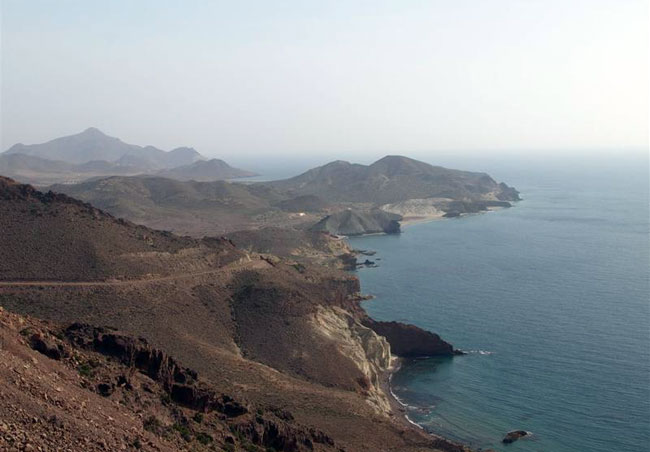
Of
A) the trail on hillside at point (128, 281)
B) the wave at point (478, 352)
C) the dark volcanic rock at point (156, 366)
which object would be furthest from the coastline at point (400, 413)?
the trail on hillside at point (128, 281)

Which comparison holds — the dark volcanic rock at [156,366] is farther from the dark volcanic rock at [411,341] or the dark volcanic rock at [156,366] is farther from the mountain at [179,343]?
the dark volcanic rock at [411,341]

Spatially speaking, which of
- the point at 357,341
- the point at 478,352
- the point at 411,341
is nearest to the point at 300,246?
the point at 411,341

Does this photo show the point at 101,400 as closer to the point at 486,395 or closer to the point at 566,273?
the point at 486,395

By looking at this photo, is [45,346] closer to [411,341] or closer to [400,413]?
[400,413]

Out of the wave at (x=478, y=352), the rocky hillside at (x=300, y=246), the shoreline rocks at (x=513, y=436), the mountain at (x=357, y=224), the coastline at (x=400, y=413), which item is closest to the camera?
the coastline at (x=400, y=413)

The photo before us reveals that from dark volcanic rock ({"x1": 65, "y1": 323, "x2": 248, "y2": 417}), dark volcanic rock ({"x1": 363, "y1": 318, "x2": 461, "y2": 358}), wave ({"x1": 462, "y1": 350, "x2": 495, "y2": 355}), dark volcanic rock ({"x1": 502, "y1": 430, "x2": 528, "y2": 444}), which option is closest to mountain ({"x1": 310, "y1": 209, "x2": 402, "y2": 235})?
dark volcanic rock ({"x1": 363, "y1": 318, "x2": 461, "y2": 358})

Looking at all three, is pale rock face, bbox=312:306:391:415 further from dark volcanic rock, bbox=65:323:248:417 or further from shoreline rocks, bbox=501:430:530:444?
dark volcanic rock, bbox=65:323:248:417
